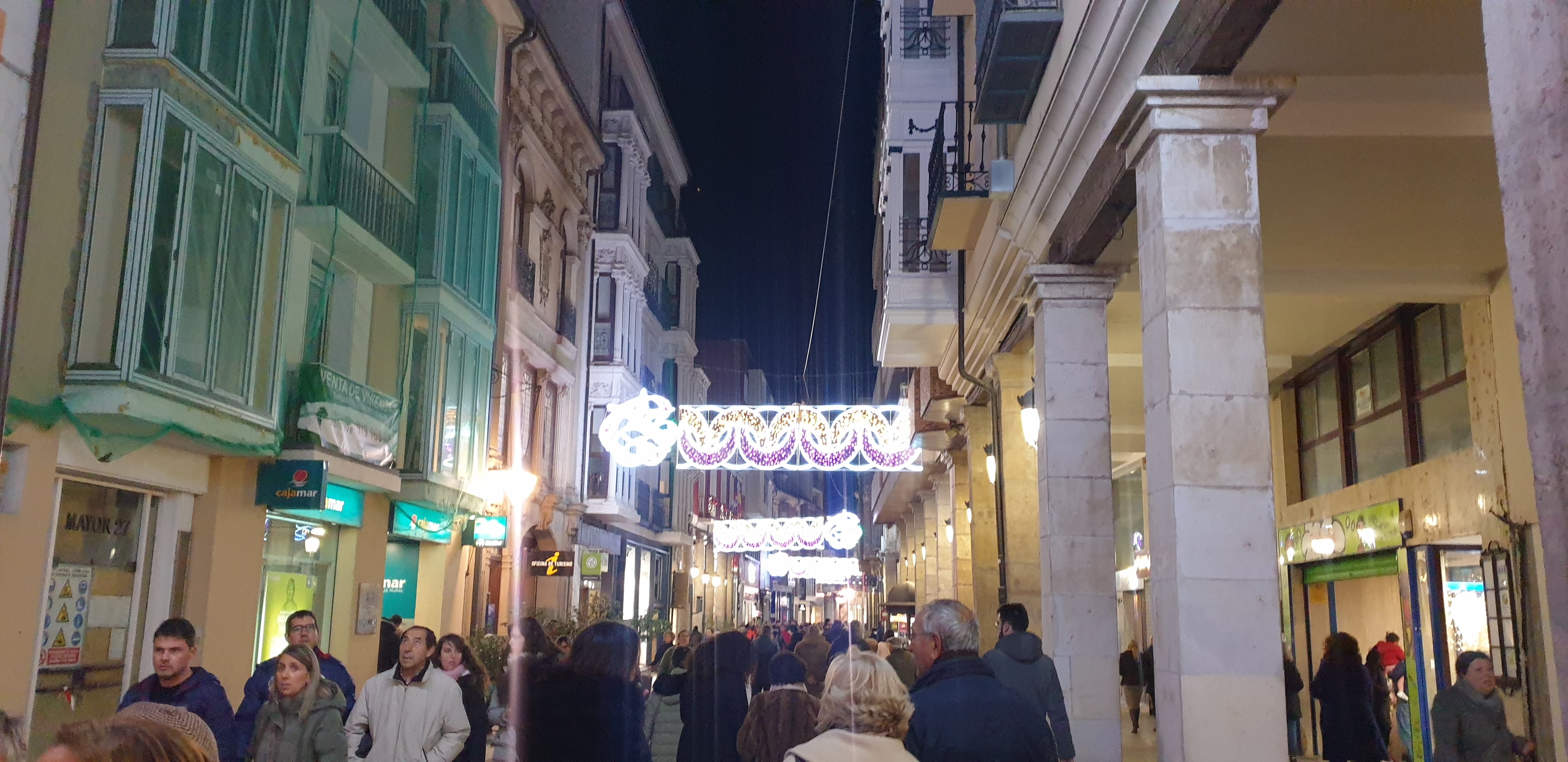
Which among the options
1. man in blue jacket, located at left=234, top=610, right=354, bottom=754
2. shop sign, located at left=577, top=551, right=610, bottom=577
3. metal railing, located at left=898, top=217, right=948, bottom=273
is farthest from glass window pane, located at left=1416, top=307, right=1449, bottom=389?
shop sign, located at left=577, top=551, right=610, bottom=577

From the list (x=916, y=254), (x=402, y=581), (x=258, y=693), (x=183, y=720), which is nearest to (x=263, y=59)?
(x=258, y=693)

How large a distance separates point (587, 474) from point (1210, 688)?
876 inches

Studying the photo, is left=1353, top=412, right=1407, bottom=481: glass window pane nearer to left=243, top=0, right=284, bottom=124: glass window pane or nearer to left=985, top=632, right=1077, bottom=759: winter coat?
left=985, top=632, right=1077, bottom=759: winter coat

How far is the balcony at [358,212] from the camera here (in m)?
13.0

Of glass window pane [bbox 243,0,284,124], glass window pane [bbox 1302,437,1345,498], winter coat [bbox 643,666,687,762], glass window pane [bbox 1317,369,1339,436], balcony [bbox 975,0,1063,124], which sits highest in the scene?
glass window pane [bbox 243,0,284,124]

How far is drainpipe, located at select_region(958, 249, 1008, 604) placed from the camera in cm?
1258

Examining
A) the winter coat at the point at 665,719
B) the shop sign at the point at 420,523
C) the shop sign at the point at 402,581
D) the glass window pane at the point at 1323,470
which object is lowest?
the winter coat at the point at 665,719

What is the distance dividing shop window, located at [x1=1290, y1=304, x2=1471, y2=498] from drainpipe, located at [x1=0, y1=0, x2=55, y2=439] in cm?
1231

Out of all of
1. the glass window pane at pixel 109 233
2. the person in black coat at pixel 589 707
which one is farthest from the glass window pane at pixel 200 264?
the person in black coat at pixel 589 707

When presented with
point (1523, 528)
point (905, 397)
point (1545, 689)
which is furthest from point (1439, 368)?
point (905, 397)

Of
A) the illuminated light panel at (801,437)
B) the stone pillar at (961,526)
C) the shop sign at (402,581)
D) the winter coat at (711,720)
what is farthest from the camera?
the stone pillar at (961,526)

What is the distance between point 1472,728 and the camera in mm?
7441

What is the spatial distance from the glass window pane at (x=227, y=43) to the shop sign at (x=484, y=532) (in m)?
9.02

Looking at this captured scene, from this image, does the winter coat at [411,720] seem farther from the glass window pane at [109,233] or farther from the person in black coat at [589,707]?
the glass window pane at [109,233]
